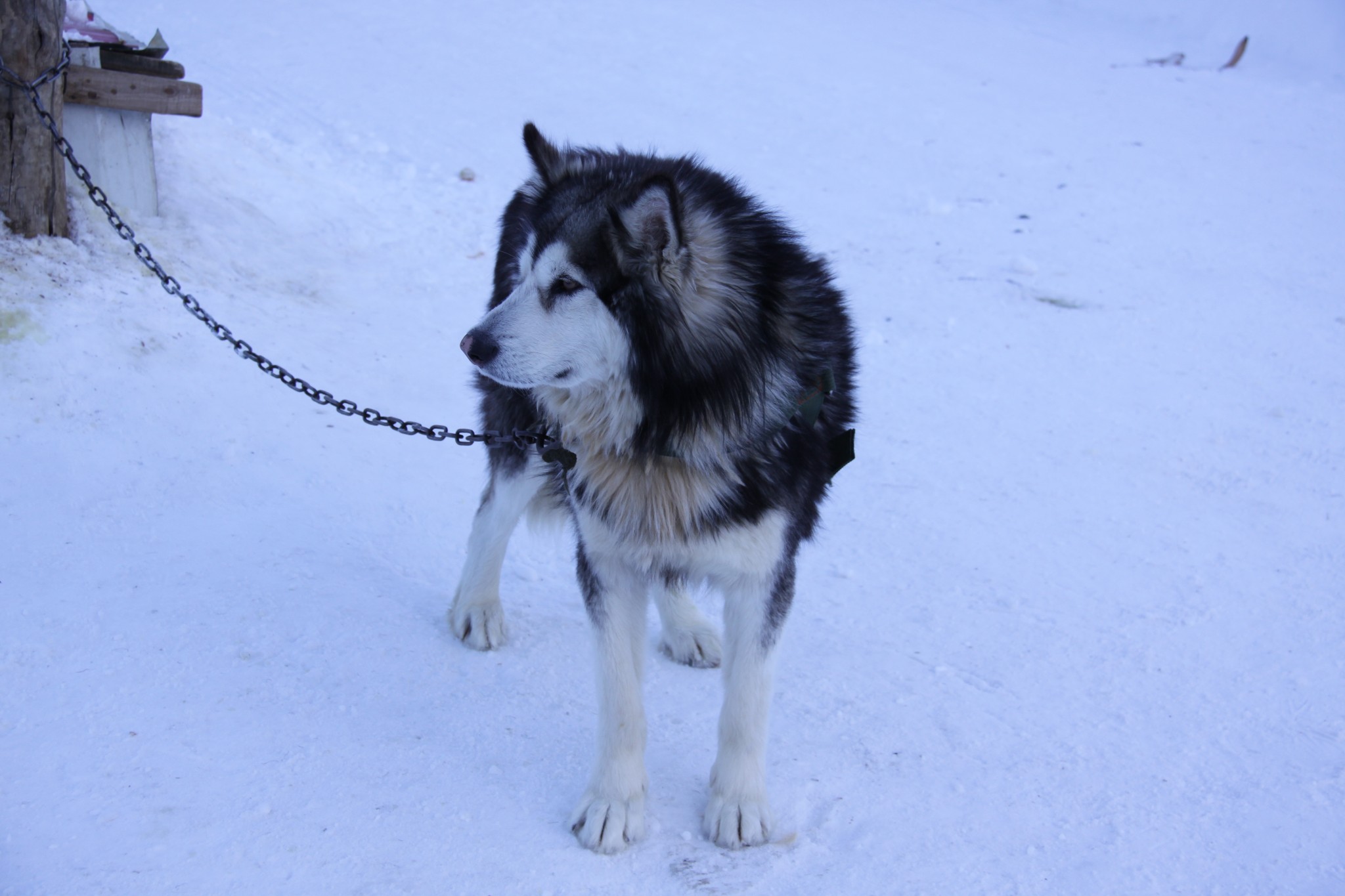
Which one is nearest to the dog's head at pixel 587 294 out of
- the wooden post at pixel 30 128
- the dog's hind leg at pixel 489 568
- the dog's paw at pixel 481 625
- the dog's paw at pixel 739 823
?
the dog's hind leg at pixel 489 568

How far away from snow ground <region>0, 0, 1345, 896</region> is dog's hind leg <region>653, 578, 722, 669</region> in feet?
0.37

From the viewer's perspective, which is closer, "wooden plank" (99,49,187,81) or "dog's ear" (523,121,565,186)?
"dog's ear" (523,121,565,186)

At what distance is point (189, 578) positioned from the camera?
3148 millimetres

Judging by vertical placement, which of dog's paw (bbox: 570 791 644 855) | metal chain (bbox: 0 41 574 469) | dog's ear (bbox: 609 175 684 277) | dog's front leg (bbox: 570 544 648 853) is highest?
dog's ear (bbox: 609 175 684 277)

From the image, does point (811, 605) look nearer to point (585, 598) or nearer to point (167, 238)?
point (585, 598)

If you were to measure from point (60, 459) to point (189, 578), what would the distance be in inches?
35.8

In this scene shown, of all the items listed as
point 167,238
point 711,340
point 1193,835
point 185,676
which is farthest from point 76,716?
point 167,238

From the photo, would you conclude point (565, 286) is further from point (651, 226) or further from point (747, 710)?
point (747, 710)

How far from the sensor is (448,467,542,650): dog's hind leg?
3084 millimetres

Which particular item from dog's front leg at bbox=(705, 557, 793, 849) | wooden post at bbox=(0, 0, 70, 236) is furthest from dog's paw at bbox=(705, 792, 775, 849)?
wooden post at bbox=(0, 0, 70, 236)

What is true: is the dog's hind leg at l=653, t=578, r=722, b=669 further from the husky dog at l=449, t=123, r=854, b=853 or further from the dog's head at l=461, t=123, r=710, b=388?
the dog's head at l=461, t=123, r=710, b=388

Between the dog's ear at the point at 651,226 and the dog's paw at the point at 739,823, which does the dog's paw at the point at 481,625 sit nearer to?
the dog's paw at the point at 739,823

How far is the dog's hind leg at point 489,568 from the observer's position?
3.08 m

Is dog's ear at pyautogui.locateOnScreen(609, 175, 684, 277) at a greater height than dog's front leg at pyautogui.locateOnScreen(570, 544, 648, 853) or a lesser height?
greater
